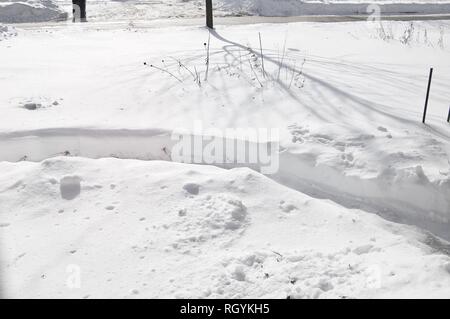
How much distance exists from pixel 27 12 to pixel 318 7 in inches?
499

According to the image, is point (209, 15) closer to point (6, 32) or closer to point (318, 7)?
point (6, 32)

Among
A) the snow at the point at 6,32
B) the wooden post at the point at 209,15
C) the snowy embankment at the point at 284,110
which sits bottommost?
the snowy embankment at the point at 284,110

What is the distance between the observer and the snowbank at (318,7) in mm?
18452

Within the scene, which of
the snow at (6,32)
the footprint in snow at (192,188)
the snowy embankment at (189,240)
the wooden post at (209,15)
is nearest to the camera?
the snowy embankment at (189,240)

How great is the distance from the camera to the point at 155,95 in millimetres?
6172

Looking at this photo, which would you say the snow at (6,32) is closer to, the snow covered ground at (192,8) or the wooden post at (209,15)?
the snow covered ground at (192,8)

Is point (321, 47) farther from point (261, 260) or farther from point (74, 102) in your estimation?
point (261, 260)

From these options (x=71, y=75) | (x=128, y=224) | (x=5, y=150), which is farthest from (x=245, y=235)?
(x=71, y=75)

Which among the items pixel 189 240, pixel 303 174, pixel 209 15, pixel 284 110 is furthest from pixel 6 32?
pixel 189 240

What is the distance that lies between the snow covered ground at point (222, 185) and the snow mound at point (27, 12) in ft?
36.4

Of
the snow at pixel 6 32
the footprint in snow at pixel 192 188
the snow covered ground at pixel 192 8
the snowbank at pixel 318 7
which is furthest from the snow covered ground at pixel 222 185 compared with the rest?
the snowbank at pixel 318 7

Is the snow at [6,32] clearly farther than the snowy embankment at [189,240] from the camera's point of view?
Yes

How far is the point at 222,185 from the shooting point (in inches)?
154

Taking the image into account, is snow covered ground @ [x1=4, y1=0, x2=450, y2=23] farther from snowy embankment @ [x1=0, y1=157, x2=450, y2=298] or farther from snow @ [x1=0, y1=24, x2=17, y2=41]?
snowy embankment @ [x1=0, y1=157, x2=450, y2=298]
